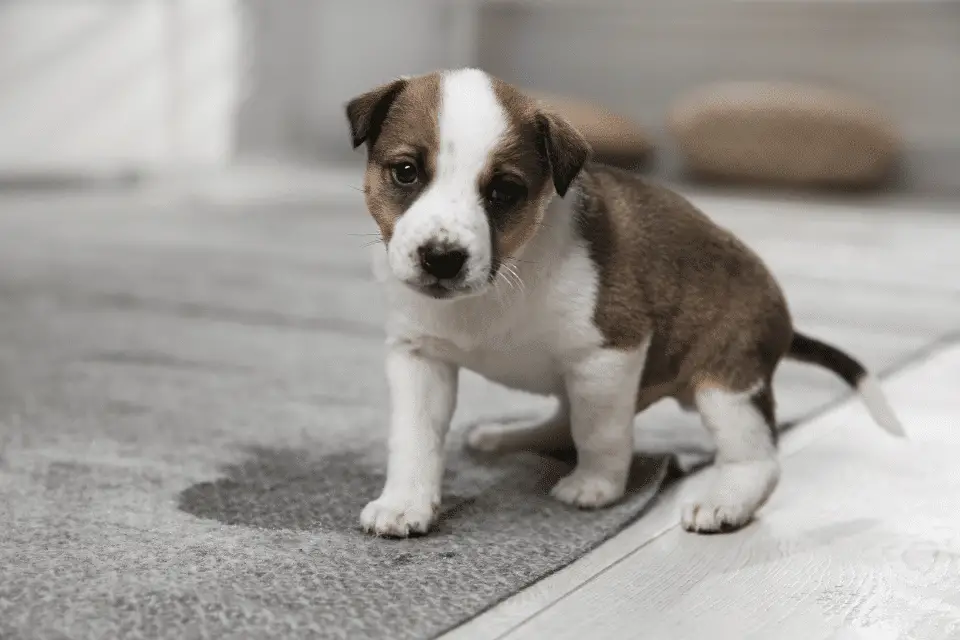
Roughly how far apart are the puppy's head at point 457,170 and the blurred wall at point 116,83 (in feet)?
15.7

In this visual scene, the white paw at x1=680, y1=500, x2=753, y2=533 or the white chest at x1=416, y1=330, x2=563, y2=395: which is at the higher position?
the white chest at x1=416, y1=330, x2=563, y2=395

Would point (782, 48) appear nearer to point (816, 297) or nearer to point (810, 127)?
point (810, 127)

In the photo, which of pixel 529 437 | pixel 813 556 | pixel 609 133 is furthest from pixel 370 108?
pixel 609 133

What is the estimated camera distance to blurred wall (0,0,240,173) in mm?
5617

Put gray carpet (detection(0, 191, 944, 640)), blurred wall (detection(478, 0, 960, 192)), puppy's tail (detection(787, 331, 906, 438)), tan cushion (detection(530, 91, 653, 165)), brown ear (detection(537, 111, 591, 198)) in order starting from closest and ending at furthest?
gray carpet (detection(0, 191, 944, 640)) → brown ear (detection(537, 111, 591, 198)) → puppy's tail (detection(787, 331, 906, 438)) → tan cushion (detection(530, 91, 653, 165)) → blurred wall (detection(478, 0, 960, 192))

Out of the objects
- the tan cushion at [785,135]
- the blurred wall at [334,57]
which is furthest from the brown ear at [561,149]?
the blurred wall at [334,57]

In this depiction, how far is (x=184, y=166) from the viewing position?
6.96 metres

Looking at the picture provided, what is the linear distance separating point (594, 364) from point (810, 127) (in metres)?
5.43

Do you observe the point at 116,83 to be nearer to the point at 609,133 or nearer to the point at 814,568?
the point at 609,133

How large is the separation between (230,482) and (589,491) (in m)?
0.45

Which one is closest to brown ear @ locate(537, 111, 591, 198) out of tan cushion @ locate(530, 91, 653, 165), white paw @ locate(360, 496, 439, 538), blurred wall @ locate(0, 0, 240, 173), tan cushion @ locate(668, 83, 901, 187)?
white paw @ locate(360, 496, 439, 538)

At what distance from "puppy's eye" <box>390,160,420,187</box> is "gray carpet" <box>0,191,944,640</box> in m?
0.39

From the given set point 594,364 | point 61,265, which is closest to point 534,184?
point 594,364

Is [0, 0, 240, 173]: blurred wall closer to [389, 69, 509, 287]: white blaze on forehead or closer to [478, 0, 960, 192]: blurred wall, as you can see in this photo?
[478, 0, 960, 192]: blurred wall
